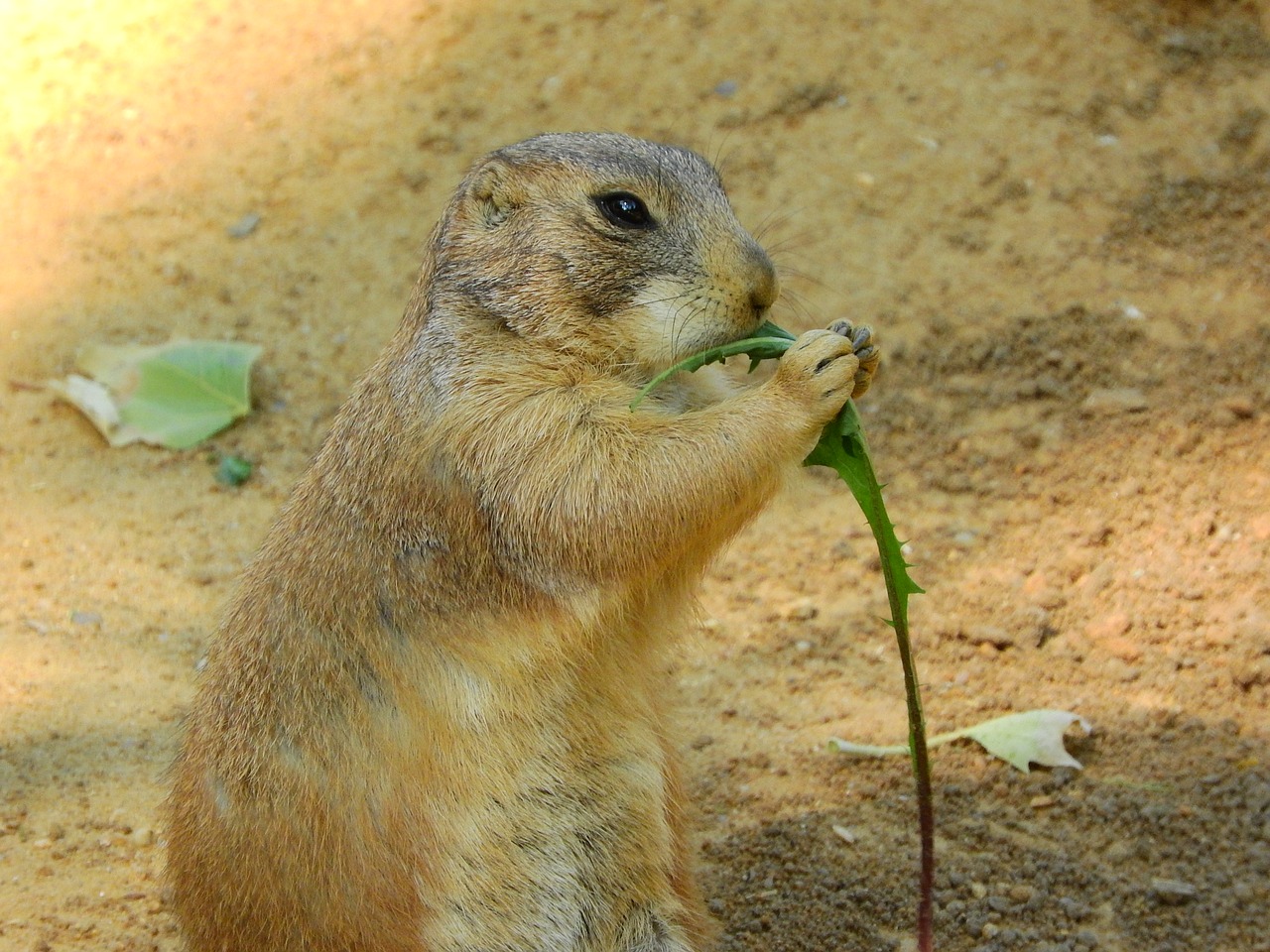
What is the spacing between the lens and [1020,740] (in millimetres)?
4551

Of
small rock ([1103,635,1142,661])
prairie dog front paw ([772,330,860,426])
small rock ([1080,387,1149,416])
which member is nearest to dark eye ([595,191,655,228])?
prairie dog front paw ([772,330,860,426])

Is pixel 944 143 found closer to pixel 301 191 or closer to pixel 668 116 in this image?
pixel 668 116

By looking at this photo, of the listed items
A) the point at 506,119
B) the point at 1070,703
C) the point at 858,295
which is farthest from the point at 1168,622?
the point at 506,119

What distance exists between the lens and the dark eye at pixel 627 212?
11.6ft

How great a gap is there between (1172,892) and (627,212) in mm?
2428

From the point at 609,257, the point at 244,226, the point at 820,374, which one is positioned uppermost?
the point at 609,257

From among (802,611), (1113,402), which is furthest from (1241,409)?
(802,611)

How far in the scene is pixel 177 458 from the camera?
6324 millimetres

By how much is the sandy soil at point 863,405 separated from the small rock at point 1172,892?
0.01 metres

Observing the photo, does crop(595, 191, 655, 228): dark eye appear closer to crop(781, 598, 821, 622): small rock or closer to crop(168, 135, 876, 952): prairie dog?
crop(168, 135, 876, 952): prairie dog

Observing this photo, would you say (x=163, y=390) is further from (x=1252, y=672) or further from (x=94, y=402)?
(x=1252, y=672)

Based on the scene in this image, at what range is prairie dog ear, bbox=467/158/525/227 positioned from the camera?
3717 mm

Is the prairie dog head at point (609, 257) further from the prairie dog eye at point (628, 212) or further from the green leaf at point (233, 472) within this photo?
the green leaf at point (233, 472)

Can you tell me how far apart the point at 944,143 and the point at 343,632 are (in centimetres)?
497
